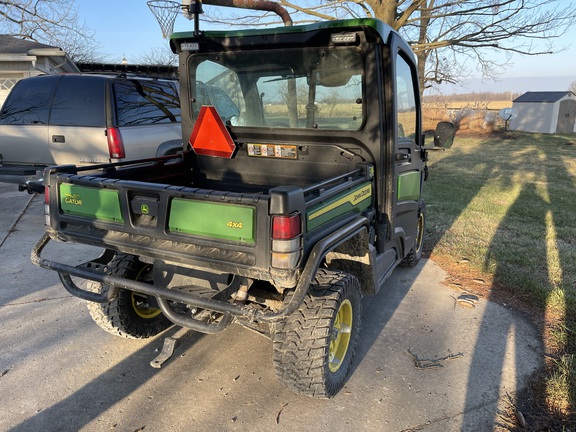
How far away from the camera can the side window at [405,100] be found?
3451mm

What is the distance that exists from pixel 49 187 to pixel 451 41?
37.5 ft

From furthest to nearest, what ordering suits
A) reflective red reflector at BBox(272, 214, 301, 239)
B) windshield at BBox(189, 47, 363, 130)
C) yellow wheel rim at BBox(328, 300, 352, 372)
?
windshield at BBox(189, 47, 363, 130), yellow wheel rim at BBox(328, 300, 352, 372), reflective red reflector at BBox(272, 214, 301, 239)

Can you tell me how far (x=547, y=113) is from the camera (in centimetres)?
2812

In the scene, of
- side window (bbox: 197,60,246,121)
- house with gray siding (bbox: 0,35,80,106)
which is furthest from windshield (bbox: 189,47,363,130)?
house with gray siding (bbox: 0,35,80,106)

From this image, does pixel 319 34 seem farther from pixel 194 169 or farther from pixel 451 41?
pixel 451 41

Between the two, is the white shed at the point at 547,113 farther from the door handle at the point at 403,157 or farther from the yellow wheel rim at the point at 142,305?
the yellow wheel rim at the point at 142,305

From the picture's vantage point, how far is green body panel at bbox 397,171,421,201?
372 cm

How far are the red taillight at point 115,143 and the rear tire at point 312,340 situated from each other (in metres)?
3.99

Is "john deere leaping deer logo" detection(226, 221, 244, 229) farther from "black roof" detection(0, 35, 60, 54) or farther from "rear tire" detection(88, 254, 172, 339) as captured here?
"black roof" detection(0, 35, 60, 54)

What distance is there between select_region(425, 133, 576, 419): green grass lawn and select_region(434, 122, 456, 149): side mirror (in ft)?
5.45

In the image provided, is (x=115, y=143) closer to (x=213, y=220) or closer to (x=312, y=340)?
(x=213, y=220)

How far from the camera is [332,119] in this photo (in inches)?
136

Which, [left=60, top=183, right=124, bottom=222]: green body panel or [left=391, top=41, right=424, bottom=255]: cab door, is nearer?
[left=60, top=183, right=124, bottom=222]: green body panel

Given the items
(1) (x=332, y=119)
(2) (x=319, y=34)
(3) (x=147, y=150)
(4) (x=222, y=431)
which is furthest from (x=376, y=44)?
(3) (x=147, y=150)
